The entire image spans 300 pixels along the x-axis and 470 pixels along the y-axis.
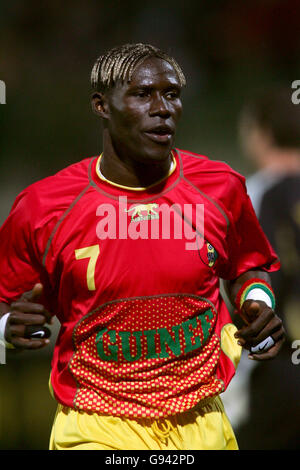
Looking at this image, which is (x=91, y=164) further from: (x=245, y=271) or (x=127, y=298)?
(x=245, y=271)

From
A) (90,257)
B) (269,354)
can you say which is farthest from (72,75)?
(269,354)

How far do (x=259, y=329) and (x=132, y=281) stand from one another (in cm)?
35

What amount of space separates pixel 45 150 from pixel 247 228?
1175mm

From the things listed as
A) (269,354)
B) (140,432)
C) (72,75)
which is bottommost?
(140,432)

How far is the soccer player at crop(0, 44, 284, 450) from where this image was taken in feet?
6.09

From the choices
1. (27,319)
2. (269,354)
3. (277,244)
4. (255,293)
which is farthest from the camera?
(277,244)

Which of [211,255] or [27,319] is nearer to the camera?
[27,319]

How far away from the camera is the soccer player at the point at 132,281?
186 centimetres

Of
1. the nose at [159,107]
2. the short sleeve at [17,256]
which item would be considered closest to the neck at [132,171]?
the nose at [159,107]

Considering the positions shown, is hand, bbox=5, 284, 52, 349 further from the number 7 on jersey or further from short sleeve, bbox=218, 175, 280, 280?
short sleeve, bbox=218, 175, 280, 280

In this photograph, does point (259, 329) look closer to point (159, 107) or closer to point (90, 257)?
point (90, 257)

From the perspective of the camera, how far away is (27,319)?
5.83 feet

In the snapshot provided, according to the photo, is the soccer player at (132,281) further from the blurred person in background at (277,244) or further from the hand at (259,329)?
the blurred person in background at (277,244)
